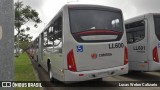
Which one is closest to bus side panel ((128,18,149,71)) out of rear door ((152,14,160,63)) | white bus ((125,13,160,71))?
white bus ((125,13,160,71))

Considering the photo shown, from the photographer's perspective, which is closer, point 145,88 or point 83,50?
point 83,50

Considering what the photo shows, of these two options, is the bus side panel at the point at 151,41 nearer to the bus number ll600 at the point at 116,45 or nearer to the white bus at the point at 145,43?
the white bus at the point at 145,43

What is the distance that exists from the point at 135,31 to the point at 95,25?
3.97 m

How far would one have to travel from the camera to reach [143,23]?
11.6 m

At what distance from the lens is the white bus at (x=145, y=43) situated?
1104 centimetres

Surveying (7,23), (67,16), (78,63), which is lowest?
(78,63)

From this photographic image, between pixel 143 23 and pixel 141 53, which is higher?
pixel 143 23

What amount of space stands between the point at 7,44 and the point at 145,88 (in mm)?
7613

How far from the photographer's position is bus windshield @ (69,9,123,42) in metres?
8.88

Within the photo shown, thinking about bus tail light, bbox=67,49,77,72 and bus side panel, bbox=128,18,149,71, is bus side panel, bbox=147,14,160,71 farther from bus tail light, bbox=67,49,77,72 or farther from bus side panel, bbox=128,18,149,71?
bus tail light, bbox=67,49,77,72

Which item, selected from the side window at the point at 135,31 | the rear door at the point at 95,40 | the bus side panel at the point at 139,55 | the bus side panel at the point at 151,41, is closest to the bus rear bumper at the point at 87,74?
the rear door at the point at 95,40

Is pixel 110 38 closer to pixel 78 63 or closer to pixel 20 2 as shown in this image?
pixel 78 63

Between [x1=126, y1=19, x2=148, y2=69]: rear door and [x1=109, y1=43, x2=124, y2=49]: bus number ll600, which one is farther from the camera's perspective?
[x1=126, y1=19, x2=148, y2=69]: rear door

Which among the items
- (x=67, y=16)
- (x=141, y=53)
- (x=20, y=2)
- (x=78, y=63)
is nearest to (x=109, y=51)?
(x=78, y=63)
